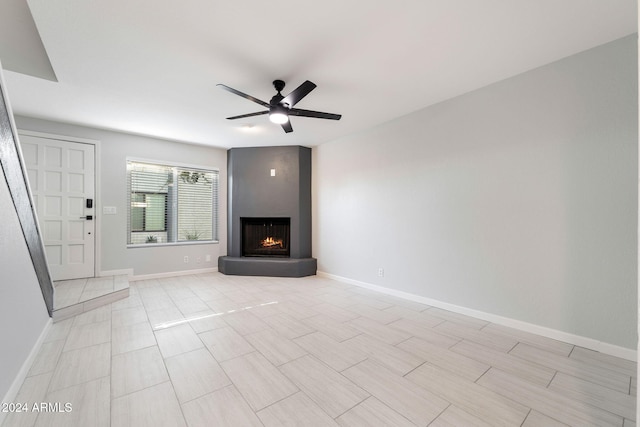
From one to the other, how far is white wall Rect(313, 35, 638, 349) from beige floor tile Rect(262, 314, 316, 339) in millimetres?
1643

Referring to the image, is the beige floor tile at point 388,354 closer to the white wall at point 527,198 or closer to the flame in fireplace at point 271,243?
the white wall at point 527,198

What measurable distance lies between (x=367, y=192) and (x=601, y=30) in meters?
2.81

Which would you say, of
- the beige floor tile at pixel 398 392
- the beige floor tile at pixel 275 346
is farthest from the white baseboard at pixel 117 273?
the beige floor tile at pixel 398 392

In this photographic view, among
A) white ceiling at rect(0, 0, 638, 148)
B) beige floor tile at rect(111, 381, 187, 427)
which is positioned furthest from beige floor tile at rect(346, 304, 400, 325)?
white ceiling at rect(0, 0, 638, 148)

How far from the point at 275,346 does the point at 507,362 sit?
1.89 meters

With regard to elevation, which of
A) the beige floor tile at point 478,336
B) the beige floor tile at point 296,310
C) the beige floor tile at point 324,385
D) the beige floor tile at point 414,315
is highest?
the beige floor tile at point 324,385

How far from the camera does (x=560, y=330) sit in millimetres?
2346

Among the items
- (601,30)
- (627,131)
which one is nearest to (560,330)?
(627,131)

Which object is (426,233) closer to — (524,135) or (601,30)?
(524,135)

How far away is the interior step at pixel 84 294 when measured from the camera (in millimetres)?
2871

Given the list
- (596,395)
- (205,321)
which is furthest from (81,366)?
(596,395)

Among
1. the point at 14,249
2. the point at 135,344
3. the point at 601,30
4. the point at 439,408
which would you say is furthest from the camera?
the point at 135,344

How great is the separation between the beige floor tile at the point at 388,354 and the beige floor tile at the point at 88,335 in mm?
2292

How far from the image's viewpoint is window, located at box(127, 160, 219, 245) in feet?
15.2
